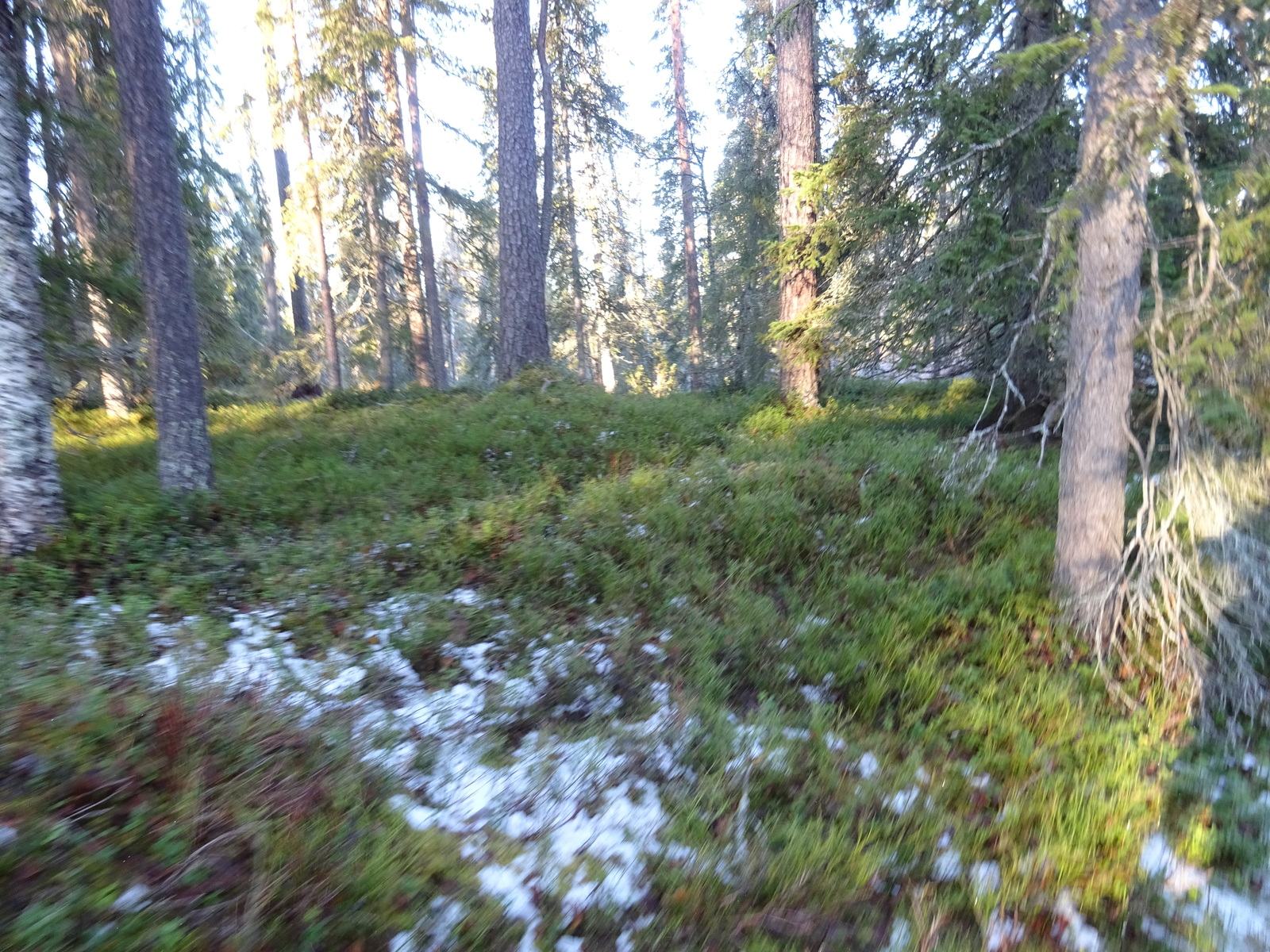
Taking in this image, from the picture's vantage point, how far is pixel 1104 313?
5137mm

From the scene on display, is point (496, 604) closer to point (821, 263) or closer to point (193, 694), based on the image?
point (193, 694)

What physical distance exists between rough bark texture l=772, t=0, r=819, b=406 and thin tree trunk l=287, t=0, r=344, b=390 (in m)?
10.6

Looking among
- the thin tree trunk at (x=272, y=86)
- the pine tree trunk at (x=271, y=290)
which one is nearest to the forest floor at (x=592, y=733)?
the thin tree trunk at (x=272, y=86)

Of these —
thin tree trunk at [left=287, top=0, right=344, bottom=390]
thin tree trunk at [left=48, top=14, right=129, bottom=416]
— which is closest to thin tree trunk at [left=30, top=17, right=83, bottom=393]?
thin tree trunk at [left=48, top=14, right=129, bottom=416]

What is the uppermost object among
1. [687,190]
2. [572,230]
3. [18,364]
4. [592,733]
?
[687,190]

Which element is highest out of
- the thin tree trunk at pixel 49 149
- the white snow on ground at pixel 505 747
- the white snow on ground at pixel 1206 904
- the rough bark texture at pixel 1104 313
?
the thin tree trunk at pixel 49 149

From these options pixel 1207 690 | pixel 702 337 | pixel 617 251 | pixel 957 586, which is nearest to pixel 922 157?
pixel 957 586

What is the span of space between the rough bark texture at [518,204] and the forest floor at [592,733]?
5104 mm

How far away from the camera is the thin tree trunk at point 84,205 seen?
8.25 m

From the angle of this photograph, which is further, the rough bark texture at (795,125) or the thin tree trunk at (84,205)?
the rough bark texture at (795,125)

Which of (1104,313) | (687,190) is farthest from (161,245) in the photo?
(687,190)

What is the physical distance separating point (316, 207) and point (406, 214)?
6.71 ft

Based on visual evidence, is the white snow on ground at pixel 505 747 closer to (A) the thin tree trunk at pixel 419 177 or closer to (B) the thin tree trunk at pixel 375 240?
(B) the thin tree trunk at pixel 375 240

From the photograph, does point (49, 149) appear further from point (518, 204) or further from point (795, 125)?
point (795, 125)
